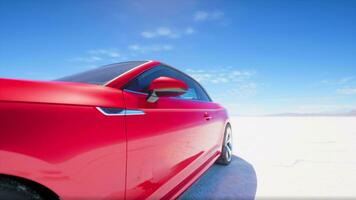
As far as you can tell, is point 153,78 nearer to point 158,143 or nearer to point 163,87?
point 163,87

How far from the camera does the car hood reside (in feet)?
3.46

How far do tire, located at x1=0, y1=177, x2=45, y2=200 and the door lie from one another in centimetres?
52

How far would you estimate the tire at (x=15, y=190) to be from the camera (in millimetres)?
984

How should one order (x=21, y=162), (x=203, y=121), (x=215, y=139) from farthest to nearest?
1. (x=215, y=139)
2. (x=203, y=121)
3. (x=21, y=162)

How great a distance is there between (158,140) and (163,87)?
40 centimetres

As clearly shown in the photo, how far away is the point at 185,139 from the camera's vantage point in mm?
2191

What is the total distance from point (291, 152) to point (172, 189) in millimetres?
3937

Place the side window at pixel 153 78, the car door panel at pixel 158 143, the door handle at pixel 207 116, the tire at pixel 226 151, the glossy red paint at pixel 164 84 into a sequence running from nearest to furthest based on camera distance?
the car door panel at pixel 158 143, the glossy red paint at pixel 164 84, the side window at pixel 153 78, the door handle at pixel 207 116, the tire at pixel 226 151

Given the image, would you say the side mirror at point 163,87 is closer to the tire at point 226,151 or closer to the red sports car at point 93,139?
the red sports car at point 93,139

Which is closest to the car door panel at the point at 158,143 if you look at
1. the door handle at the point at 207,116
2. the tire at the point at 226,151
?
the door handle at the point at 207,116

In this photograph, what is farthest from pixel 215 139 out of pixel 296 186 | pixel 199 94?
pixel 296 186

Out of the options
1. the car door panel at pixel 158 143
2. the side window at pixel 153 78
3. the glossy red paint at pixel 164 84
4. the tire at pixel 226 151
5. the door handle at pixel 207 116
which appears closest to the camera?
the car door panel at pixel 158 143

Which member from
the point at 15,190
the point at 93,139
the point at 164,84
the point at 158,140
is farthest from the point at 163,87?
the point at 15,190

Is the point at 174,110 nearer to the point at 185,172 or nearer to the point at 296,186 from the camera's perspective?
the point at 185,172
